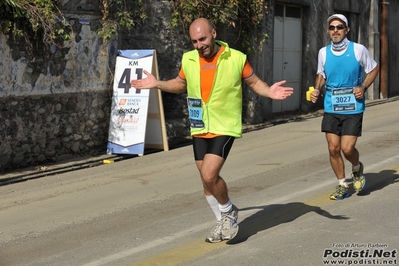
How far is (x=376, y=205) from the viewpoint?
840cm

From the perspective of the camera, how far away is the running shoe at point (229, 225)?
22.8 ft

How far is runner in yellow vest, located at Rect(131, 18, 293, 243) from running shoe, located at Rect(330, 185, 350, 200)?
6.83 feet

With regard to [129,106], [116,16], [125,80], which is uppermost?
[116,16]

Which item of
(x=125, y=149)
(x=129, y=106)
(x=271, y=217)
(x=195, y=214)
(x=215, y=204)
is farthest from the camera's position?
(x=129, y=106)

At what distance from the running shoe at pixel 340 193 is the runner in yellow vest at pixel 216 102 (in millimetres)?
2080

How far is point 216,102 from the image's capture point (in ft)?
22.9

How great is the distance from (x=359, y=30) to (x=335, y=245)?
57.5 feet

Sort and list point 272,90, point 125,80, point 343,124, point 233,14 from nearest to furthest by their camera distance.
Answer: point 272,90 < point 343,124 < point 125,80 < point 233,14

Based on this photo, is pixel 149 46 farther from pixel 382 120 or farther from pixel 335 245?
pixel 335 245

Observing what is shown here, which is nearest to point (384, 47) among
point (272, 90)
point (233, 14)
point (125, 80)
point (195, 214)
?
point (233, 14)

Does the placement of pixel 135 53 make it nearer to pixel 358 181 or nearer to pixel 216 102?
pixel 358 181

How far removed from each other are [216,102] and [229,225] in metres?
1.11

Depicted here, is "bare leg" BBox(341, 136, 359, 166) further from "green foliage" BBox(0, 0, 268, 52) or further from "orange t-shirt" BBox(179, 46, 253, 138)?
"green foliage" BBox(0, 0, 268, 52)

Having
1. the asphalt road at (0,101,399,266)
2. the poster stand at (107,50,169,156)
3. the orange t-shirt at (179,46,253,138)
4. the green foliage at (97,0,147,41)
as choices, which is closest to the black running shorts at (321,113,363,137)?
the asphalt road at (0,101,399,266)
